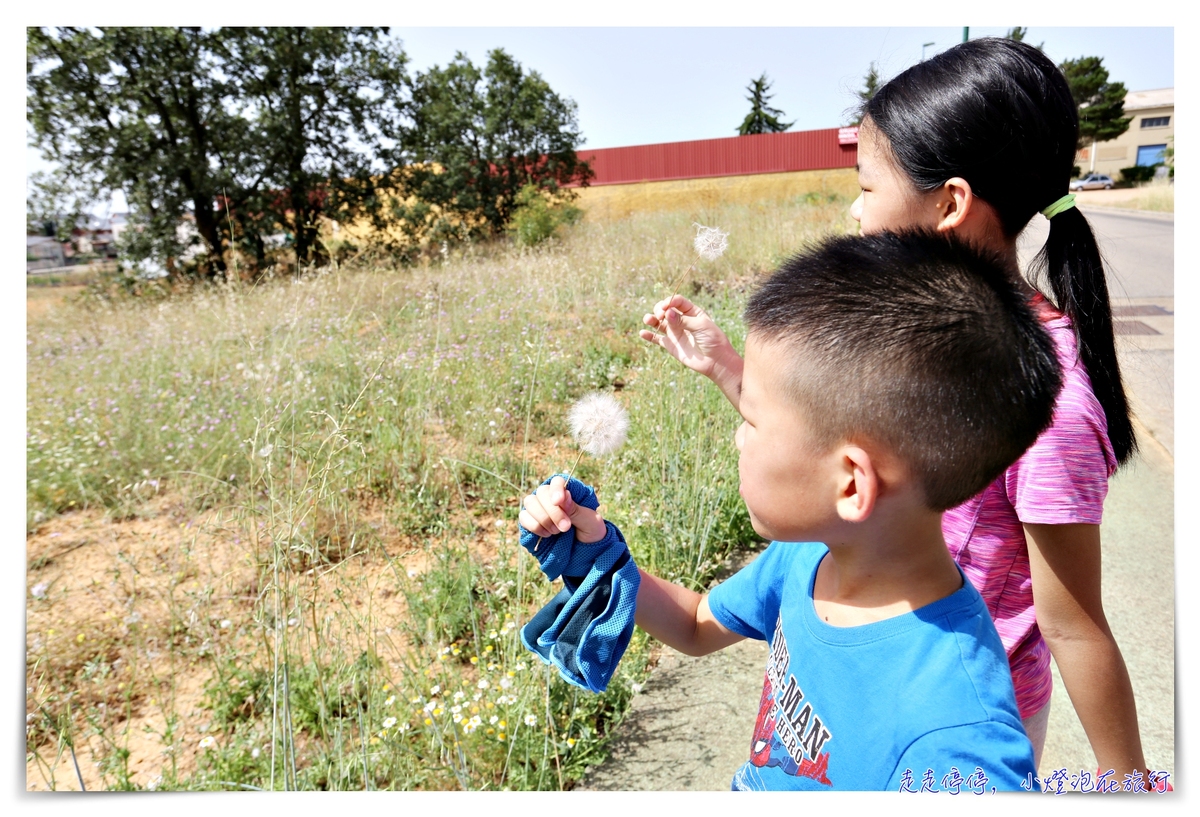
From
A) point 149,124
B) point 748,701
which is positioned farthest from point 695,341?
point 149,124

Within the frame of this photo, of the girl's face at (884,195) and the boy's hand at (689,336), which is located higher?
the girl's face at (884,195)

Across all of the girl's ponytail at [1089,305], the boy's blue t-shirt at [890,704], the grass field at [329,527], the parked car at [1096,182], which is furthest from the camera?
the parked car at [1096,182]

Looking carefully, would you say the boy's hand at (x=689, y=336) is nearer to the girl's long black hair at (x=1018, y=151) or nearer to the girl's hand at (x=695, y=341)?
the girl's hand at (x=695, y=341)

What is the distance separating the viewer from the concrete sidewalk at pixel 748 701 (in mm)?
2078

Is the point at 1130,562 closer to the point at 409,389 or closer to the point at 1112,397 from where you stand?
the point at 1112,397

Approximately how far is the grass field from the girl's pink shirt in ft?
3.83

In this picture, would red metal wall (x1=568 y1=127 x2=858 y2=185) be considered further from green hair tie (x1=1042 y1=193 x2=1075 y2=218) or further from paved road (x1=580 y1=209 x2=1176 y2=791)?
green hair tie (x1=1042 y1=193 x2=1075 y2=218)

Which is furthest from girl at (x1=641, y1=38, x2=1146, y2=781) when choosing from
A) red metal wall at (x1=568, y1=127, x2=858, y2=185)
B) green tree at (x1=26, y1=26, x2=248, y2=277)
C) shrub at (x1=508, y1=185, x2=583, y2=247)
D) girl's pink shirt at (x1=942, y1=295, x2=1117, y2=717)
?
red metal wall at (x1=568, y1=127, x2=858, y2=185)

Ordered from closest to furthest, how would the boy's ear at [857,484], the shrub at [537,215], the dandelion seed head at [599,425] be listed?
the boy's ear at [857,484], the dandelion seed head at [599,425], the shrub at [537,215]

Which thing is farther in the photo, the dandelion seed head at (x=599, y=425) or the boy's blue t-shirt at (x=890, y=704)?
the dandelion seed head at (x=599, y=425)

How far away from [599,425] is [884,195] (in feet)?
2.46

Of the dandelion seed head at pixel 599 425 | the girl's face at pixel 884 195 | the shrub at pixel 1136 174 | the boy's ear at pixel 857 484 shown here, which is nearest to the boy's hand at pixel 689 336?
the dandelion seed head at pixel 599 425

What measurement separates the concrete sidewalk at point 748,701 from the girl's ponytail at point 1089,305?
0.26 m

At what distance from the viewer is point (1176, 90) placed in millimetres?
1965
